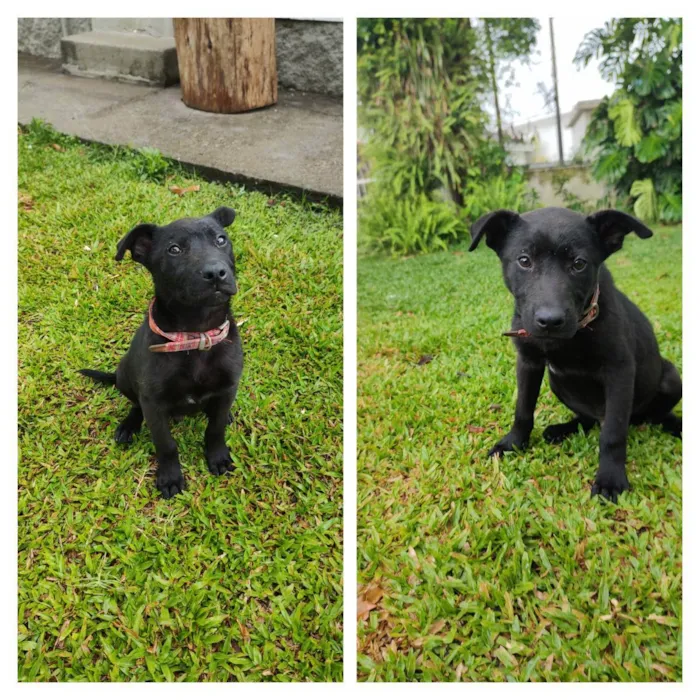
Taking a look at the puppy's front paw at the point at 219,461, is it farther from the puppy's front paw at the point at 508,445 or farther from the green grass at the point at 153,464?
the puppy's front paw at the point at 508,445

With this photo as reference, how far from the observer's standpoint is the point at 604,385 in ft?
7.53

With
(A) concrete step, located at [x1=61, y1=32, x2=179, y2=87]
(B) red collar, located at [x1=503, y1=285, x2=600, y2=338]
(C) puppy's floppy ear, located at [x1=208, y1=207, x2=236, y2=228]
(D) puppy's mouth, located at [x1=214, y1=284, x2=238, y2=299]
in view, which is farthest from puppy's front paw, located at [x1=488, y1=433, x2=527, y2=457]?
(A) concrete step, located at [x1=61, y1=32, x2=179, y2=87]

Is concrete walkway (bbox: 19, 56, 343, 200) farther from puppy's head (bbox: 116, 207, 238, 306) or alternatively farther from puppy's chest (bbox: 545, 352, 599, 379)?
puppy's chest (bbox: 545, 352, 599, 379)

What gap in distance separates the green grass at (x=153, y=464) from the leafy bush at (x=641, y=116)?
1973mm

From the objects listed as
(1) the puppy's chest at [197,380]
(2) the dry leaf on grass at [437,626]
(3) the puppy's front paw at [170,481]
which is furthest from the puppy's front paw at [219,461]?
(2) the dry leaf on grass at [437,626]

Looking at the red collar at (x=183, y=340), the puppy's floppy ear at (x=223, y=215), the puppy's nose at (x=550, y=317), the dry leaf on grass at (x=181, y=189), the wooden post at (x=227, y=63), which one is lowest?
the red collar at (x=183, y=340)

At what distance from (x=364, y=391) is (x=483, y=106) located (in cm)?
243

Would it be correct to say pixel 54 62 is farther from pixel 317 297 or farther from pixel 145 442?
pixel 145 442

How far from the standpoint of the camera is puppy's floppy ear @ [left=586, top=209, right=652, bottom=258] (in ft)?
6.80

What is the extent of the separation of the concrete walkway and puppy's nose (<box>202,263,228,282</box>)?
0.60 m

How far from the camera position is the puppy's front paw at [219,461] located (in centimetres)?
239

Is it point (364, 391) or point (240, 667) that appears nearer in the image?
point (240, 667)

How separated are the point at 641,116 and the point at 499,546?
3.20 metres
